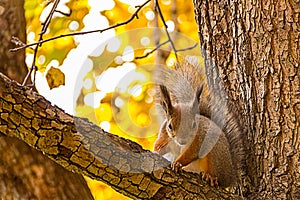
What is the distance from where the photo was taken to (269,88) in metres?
1.72

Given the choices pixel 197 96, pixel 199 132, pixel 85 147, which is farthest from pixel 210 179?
pixel 85 147

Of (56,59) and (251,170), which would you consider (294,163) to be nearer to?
(251,170)

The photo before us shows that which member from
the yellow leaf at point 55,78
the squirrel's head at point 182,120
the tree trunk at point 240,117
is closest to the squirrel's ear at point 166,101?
the squirrel's head at point 182,120

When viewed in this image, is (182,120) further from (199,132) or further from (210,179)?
(210,179)

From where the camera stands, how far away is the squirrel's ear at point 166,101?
1688 millimetres

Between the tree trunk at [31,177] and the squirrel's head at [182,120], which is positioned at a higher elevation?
the squirrel's head at [182,120]

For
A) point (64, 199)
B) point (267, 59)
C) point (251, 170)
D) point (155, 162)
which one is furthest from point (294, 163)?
point (64, 199)

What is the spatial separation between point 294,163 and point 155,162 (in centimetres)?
43

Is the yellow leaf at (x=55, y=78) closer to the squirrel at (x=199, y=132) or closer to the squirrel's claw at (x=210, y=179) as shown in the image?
the squirrel at (x=199, y=132)

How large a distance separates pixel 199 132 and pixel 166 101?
217 millimetres

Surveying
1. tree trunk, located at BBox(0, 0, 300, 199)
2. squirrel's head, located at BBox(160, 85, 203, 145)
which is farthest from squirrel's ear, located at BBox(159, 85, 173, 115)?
tree trunk, located at BBox(0, 0, 300, 199)

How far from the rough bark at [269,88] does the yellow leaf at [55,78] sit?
746 mm

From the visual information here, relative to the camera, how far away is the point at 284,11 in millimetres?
1691

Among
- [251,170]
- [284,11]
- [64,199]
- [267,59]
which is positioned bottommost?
[64,199]
